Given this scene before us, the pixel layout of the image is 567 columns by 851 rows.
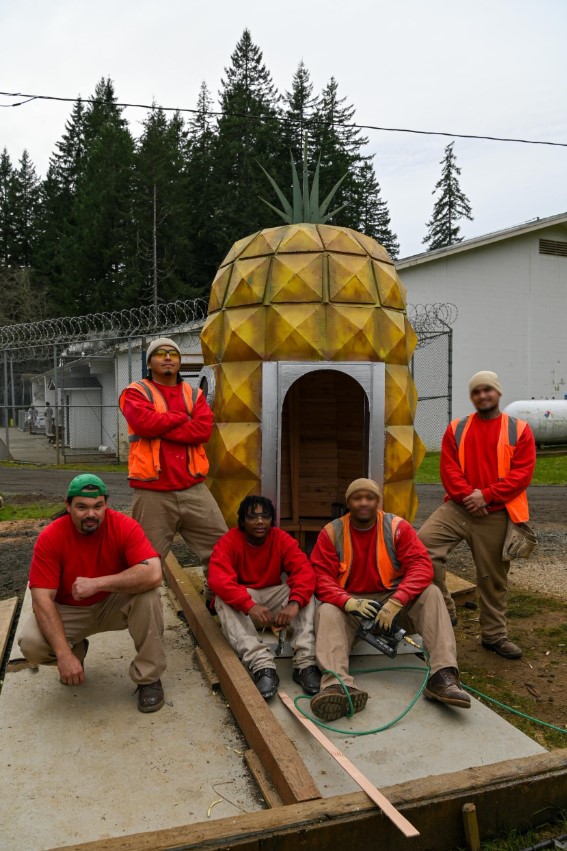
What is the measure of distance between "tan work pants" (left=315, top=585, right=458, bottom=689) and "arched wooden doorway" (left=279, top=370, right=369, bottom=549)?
2.70m

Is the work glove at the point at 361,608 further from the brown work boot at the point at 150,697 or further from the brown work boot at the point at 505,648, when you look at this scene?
the brown work boot at the point at 505,648

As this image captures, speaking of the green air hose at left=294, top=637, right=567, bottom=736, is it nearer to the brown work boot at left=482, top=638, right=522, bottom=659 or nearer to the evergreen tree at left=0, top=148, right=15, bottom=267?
the brown work boot at left=482, top=638, right=522, bottom=659

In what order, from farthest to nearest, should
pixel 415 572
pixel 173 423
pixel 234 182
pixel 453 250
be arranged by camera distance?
pixel 234 182
pixel 453 250
pixel 173 423
pixel 415 572

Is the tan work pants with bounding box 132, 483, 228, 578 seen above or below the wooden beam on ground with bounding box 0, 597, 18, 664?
above

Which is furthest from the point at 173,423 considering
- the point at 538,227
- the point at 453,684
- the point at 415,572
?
the point at 538,227

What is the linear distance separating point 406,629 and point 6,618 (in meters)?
2.98

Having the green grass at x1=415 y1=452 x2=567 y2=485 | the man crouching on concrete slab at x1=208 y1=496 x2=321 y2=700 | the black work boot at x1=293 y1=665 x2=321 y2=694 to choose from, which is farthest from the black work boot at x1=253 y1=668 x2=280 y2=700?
the green grass at x1=415 y1=452 x2=567 y2=485

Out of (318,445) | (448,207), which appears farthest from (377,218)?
(318,445)

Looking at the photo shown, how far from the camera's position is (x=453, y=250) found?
1703cm

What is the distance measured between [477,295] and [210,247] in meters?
16.1

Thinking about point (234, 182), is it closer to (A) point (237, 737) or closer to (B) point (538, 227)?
(B) point (538, 227)

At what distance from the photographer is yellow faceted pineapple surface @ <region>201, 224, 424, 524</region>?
16.2 ft

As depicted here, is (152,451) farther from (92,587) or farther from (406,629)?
(406,629)

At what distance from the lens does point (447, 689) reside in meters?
3.52
